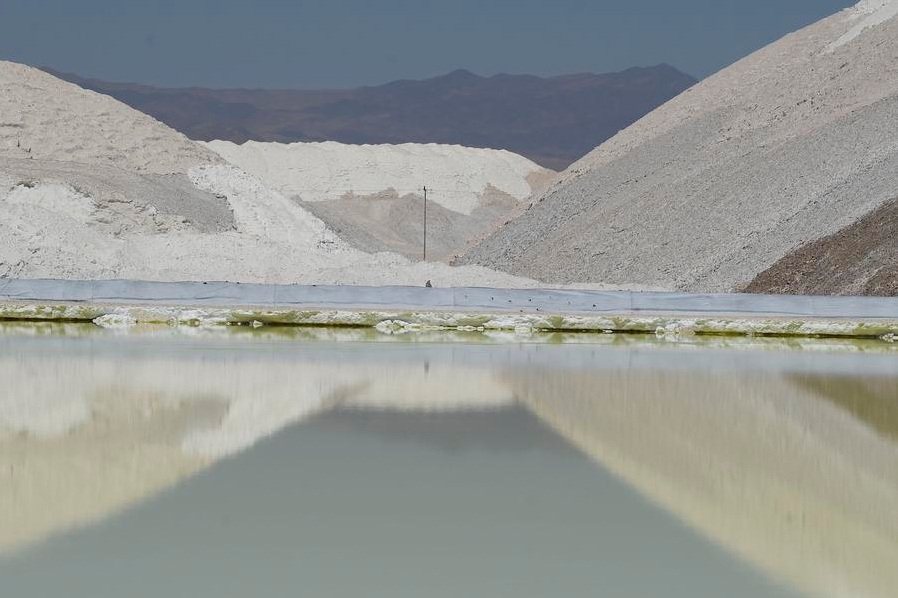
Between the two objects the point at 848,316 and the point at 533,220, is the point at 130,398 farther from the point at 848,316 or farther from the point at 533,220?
Result: the point at 533,220

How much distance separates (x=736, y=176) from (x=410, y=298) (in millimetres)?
23145

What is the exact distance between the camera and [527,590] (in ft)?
24.7

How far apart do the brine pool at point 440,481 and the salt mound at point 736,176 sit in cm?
2785

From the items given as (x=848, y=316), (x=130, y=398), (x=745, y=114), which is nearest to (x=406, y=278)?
(x=848, y=316)

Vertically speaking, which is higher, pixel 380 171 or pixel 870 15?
pixel 870 15

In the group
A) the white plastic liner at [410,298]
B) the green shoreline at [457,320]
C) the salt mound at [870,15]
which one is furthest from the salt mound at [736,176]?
the green shoreline at [457,320]

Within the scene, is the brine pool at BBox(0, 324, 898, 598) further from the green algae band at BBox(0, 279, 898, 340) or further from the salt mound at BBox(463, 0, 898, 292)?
the salt mound at BBox(463, 0, 898, 292)

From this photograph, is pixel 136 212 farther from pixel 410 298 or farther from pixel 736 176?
pixel 736 176

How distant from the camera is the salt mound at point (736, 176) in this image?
46969 mm

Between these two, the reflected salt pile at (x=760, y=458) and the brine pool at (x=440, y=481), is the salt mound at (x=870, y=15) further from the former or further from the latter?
the reflected salt pile at (x=760, y=458)

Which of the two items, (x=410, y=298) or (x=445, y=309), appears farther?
(x=410, y=298)

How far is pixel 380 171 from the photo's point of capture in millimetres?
118312

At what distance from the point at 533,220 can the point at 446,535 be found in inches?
2032

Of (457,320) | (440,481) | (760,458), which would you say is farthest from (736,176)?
(440,481)
